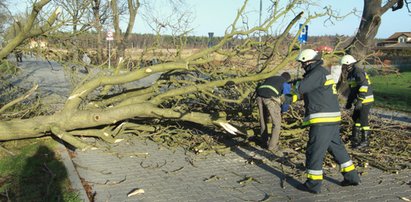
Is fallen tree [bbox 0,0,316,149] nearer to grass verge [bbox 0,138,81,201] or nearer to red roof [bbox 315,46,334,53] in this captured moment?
grass verge [bbox 0,138,81,201]

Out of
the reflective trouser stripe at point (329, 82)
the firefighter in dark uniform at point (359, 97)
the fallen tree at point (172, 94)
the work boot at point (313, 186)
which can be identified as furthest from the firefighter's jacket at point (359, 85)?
the work boot at point (313, 186)

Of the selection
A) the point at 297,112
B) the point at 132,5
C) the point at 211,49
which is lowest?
the point at 297,112

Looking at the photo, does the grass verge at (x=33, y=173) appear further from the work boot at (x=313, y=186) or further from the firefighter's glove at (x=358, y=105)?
the firefighter's glove at (x=358, y=105)

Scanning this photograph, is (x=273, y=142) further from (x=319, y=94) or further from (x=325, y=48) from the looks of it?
(x=325, y=48)

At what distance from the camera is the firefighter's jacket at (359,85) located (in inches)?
273

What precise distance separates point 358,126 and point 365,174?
1.59 metres

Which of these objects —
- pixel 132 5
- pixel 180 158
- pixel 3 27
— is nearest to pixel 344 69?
pixel 180 158

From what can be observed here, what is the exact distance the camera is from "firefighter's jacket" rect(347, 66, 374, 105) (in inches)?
273

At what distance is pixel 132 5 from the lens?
24219mm

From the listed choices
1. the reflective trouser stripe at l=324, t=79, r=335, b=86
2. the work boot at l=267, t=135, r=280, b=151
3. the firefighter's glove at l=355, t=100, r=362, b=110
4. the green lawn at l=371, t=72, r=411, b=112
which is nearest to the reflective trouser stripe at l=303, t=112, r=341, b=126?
the reflective trouser stripe at l=324, t=79, r=335, b=86

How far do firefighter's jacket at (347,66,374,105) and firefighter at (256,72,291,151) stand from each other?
1.27 m

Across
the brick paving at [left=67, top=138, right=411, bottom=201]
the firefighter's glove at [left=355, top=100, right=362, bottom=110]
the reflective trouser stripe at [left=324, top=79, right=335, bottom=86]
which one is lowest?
the brick paving at [left=67, top=138, right=411, bottom=201]

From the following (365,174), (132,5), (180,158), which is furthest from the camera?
(132,5)

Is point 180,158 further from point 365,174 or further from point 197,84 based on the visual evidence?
point 365,174
